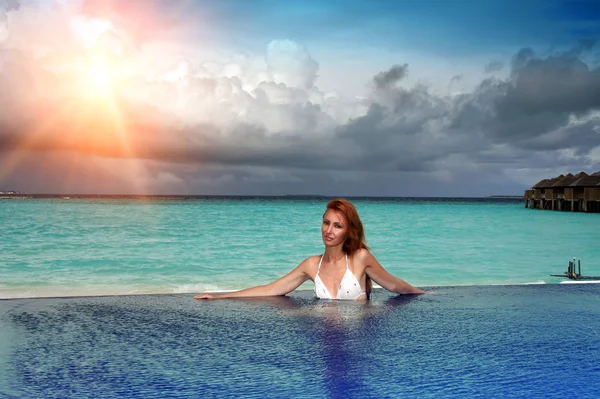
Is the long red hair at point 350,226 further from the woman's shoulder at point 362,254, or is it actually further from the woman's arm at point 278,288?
the woman's arm at point 278,288

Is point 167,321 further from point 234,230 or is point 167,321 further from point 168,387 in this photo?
point 234,230

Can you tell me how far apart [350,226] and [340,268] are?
20.3 inches

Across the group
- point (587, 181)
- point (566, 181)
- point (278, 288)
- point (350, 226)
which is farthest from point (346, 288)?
point (566, 181)

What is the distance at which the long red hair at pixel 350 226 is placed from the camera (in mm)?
5234

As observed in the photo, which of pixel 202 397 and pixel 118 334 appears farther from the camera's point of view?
pixel 118 334

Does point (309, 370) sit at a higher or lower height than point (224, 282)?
higher

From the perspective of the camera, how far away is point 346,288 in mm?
5652

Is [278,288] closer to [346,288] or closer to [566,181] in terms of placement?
[346,288]

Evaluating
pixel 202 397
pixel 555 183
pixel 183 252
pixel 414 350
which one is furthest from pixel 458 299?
pixel 555 183

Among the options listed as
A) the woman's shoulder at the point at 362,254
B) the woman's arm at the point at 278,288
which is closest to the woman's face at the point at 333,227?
the woman's shoulder at the point at 362,254

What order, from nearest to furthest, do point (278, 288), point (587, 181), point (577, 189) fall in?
point (278, 288), point (587, 181), point (577, 189)

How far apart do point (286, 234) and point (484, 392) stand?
96.9 feet

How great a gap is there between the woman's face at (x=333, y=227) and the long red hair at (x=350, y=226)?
0.11 ft

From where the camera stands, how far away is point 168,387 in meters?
3.19
